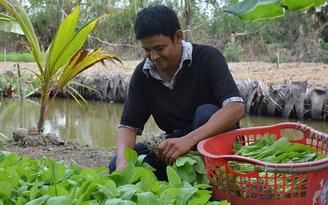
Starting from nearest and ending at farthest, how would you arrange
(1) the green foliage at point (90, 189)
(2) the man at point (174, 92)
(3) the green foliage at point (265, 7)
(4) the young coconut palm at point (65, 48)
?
(1) the green foliage at point (90, 189) < (2) the man at point (174, 92) < (3) the green foliage at point (265, 7) < (4) the young coconut palm at point (65, 48)

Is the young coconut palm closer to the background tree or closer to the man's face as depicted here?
the man's face

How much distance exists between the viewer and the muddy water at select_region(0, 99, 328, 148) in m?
5.95

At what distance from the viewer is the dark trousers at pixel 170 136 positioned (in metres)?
2.28

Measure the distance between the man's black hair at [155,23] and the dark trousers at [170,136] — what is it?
43 centimetres

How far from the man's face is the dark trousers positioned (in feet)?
1.04

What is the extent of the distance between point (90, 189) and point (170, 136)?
42.9 inches

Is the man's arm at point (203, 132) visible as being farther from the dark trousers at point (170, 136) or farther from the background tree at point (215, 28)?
the background tree at point (215, 28)

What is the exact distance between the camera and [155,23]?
88.8 inches

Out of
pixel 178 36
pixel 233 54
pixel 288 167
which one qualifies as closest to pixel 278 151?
pixel 288 167

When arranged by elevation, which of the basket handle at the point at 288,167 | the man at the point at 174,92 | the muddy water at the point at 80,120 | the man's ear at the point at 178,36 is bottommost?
the muddy water at the point at 80,120

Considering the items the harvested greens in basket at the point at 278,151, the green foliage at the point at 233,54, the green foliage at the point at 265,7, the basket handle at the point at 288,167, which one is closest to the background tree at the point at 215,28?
the green foliage at the point at 233,54

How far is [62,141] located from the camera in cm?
470

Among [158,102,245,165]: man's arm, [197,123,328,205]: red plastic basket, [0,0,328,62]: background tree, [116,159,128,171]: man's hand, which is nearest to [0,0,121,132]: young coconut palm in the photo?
[116,159,128,171]: man's hand

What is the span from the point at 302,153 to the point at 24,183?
1.23 meters
